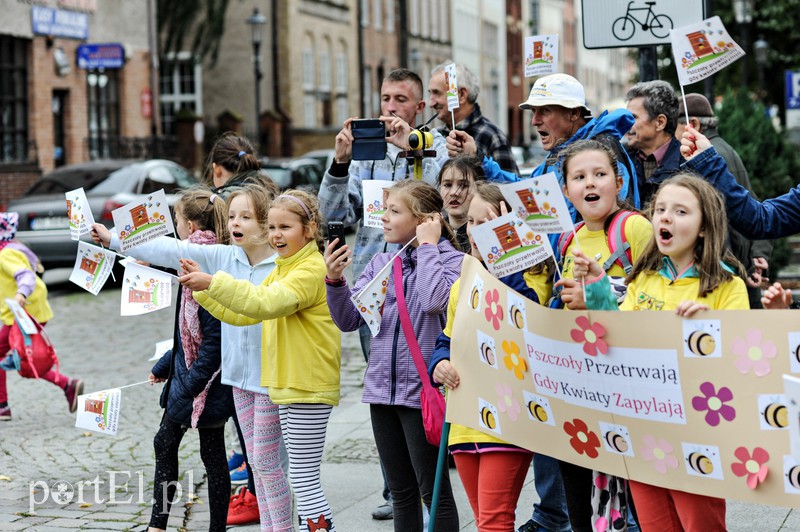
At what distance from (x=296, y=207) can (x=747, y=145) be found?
31.8 ft

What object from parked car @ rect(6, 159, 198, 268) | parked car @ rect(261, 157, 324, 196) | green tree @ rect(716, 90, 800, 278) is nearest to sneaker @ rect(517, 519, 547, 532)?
green tree @ rect(716, 90, 800, 278)

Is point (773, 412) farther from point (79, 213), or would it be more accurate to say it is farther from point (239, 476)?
point (239, 476)

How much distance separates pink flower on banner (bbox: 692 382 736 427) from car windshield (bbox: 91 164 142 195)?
1436 cm

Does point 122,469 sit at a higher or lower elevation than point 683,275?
lower

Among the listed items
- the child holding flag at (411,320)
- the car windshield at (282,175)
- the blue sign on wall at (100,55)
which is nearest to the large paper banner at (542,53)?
the child holding flag at (411,320)

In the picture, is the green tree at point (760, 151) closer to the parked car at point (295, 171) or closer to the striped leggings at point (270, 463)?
the striped leggings at point (270, 463)

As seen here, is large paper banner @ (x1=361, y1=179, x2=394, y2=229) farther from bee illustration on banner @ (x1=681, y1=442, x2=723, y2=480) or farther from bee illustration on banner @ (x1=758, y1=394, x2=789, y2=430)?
bee illustration on banner @ (x1=758, y1=394, x2=789, y2=430)

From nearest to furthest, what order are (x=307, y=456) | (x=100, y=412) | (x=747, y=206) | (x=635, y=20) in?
(x=747, y=206) → (x=307, y=456) → (x=100, y=412) → (x=635, y=20)

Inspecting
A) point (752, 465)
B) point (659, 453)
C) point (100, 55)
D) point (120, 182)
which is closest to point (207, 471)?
point (659, 453)

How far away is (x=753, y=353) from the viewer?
3.87m

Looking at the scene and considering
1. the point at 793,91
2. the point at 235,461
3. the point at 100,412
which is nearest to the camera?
the point at 100,412

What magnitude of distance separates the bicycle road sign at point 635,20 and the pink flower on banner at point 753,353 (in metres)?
3.46

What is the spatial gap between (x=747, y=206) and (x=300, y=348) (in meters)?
1.95

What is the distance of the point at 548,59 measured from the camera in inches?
249
